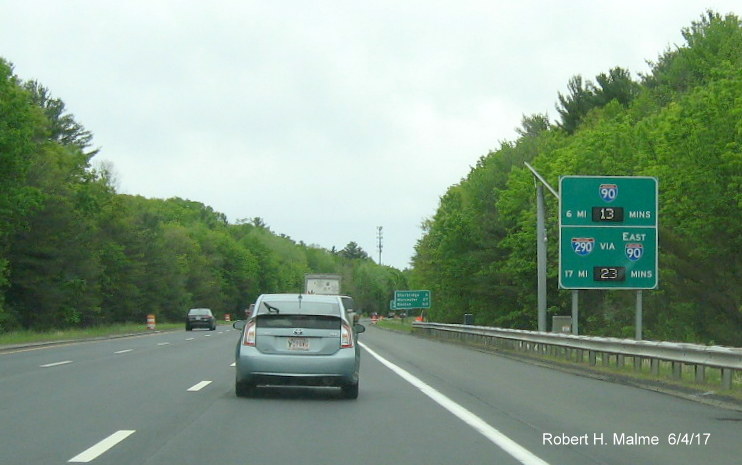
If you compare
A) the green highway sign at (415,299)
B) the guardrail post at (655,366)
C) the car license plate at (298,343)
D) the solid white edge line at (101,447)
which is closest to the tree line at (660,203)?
the green highway sign at (415,299)

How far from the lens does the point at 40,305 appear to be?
66250 mm

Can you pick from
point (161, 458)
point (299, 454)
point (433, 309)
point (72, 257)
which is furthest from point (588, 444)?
point (433, 309)

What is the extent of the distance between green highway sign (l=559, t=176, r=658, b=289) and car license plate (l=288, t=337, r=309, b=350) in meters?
13.4

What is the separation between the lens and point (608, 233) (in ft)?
86.6

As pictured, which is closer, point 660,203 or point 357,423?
point 357,423

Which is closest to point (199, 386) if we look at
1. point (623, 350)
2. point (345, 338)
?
point (345, 338)

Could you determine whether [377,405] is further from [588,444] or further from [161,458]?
[161,458]

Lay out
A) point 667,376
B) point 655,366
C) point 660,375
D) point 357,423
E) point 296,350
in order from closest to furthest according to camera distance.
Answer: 1. point 357,423
2. point 296,350
3. point 667,376
4. point 660,375
5. point 655,366

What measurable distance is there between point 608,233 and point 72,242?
51.3 m

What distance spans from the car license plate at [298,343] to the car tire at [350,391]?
84cm

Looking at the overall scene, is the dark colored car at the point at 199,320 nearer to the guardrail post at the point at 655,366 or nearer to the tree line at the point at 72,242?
the tree line at the point at 72,242

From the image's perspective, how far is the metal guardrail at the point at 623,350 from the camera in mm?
15938

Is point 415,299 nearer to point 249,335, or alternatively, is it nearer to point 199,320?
point 199,320

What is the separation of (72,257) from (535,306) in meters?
32.0
